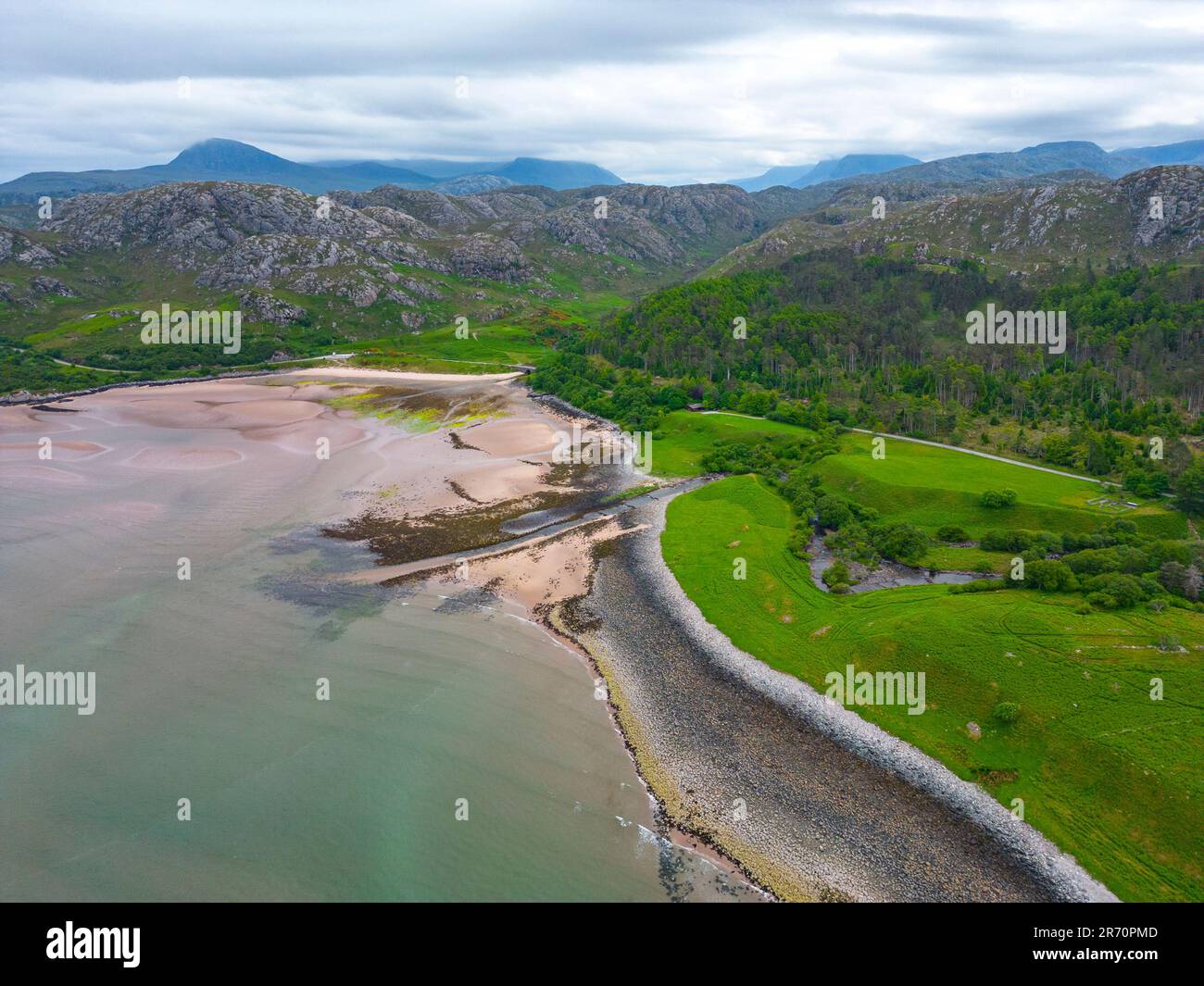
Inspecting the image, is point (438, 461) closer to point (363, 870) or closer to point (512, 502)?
point (512, 502)

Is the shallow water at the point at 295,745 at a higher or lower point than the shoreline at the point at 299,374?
lower

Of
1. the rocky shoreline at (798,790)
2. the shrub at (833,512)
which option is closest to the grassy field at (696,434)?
the shrub at (833,512)

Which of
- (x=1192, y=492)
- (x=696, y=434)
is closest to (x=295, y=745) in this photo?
(x=696, y=434)

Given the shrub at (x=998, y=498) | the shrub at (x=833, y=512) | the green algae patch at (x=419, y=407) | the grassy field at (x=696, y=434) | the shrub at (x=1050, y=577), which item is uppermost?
the green algae patch at (x=419, y=407)

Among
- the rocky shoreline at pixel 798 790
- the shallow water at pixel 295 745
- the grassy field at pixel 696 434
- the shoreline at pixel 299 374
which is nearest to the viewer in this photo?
the rocky shoreline at pixel 798 790

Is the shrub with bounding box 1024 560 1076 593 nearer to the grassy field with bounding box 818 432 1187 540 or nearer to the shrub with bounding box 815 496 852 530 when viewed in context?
the grassy field with bounding box 818 432 1187 540

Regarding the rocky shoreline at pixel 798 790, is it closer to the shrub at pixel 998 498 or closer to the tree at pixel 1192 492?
the shrub at pixel 998 498

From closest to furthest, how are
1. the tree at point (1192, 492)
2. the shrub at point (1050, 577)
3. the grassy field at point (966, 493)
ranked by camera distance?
the shrub at point (1050, 577), the tree at point (1192, 492), the grassy field at point (966, 493)

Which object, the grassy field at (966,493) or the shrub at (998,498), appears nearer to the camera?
the grassy field at (966,493)

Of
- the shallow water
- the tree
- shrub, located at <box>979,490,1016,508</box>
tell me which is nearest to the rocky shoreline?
the shallow water
